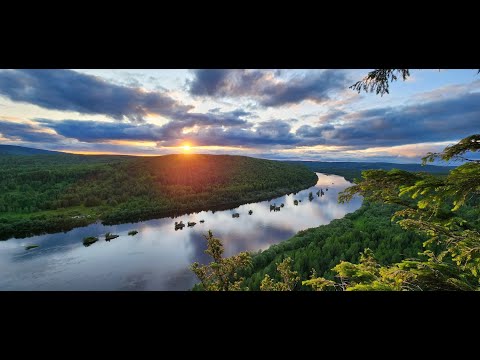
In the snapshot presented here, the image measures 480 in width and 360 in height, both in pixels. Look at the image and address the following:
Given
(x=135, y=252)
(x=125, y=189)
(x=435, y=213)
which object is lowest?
(x=135, y=252)

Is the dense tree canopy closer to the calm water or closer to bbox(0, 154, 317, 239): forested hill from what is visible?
the calm water

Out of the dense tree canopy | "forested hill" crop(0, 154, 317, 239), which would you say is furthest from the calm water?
the dense tree canopy

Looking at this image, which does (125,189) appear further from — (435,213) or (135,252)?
(435,213)

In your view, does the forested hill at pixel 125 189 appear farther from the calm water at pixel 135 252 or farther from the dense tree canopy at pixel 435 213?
the dense tree canopy at pixel 435 213

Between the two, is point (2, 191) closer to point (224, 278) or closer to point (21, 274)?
point (21, 274)

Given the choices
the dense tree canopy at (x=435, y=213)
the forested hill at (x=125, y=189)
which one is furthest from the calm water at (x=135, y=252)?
the dense tree canopy at (x=435, y=213)

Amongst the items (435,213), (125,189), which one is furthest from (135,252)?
(435,213)
